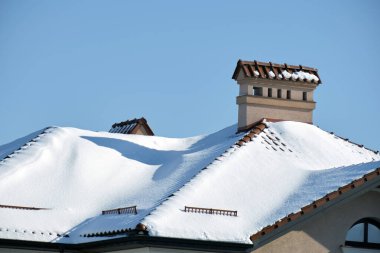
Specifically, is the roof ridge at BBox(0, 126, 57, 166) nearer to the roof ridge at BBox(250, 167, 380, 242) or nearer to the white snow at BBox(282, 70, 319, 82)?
the white snow at BBox(282, 70, 319, 82)

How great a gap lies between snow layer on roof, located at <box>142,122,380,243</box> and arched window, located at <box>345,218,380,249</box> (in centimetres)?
125

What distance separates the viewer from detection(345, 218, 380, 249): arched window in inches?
1145

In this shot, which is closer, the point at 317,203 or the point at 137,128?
the point at 317,203

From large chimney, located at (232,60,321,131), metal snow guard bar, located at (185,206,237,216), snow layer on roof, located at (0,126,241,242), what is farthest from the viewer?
large chimney, located at (232,60,321,131)

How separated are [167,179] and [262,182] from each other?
304 cm

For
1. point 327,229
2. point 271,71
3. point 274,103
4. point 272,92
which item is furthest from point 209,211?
point 271,71

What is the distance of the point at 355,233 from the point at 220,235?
153 inches

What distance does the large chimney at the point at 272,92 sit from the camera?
35688mm

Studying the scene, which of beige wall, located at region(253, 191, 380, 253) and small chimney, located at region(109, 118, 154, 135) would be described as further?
small chimney, located at region(109, 118, 154, 135)

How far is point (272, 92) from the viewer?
1420 inches

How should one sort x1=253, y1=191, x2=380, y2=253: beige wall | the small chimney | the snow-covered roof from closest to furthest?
x1=253, y1=191, x2=380, y2=253: beige wall < the snow-covered roof < the small chimney

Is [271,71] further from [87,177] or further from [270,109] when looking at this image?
[87,177]

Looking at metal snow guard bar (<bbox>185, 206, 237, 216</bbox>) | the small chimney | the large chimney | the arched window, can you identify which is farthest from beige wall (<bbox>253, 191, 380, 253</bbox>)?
the small chimney

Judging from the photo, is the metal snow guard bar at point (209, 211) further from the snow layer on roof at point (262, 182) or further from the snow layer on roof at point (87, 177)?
the snow layer on roof at point (87, 177)
